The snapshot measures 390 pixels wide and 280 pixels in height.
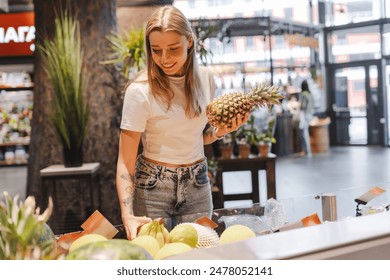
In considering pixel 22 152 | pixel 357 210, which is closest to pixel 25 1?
pixel 22 152

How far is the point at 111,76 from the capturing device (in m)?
5.36

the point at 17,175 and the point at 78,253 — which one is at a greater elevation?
the point at 78,253

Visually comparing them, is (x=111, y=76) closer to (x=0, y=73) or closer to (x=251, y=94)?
(x=251, y=94)

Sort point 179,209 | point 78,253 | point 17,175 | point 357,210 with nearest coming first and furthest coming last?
point 78,253 → point 357,210 → point 179,209 → point 17,175

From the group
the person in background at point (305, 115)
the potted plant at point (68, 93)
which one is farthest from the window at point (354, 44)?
the potted plant at point (68, 93)

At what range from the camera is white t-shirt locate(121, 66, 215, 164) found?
204 centimetres

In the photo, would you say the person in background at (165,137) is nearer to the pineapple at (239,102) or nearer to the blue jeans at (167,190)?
the blue jeans at (167,190)

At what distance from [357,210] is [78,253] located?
42.1 inches

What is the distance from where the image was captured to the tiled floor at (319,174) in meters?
7.97

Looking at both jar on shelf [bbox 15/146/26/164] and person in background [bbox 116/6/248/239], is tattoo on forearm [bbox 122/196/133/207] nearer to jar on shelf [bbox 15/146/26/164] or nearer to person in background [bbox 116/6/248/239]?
person in background [bbox 116/6/248/239]

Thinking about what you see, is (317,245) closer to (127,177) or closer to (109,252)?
(109,252)

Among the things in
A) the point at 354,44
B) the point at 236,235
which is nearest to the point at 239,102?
the point at 236,235

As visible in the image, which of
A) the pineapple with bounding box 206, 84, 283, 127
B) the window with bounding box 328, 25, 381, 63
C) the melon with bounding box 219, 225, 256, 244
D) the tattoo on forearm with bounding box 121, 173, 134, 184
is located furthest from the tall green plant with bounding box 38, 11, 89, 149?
the window with bounding box 328, 25, 381, 63

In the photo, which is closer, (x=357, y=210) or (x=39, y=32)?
(x=357, y=210)
